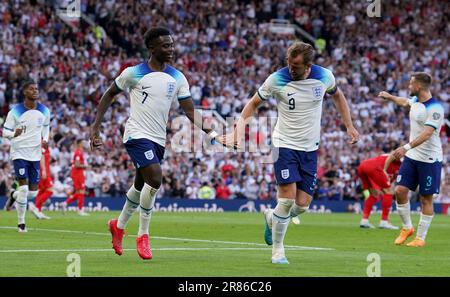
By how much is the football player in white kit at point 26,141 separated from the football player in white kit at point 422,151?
749cm

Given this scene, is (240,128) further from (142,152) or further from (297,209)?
(297,209)

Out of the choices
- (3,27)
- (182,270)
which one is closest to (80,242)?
(182,270)

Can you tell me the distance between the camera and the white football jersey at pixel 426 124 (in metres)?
17.7

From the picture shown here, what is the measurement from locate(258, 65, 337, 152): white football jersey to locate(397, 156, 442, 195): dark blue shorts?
478cm

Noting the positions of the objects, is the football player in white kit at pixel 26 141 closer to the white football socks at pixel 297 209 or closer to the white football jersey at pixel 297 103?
the white football socks at pixel 297 209

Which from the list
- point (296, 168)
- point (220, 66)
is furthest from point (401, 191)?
point (220, 66)

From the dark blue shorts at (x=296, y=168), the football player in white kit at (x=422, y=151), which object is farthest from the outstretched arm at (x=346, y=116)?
the football player in white kit at (x=422, y=151)

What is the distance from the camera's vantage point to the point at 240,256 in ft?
48.1

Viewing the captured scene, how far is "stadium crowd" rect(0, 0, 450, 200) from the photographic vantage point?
3850cm

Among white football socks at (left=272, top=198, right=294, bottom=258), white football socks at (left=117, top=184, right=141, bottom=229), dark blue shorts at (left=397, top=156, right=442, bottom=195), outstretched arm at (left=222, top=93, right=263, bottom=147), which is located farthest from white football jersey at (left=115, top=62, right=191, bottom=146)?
dark blue shorts at (left=397, top=156, right=442, bottom=195)

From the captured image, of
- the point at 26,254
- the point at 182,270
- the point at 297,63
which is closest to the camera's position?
the point at 182,270
